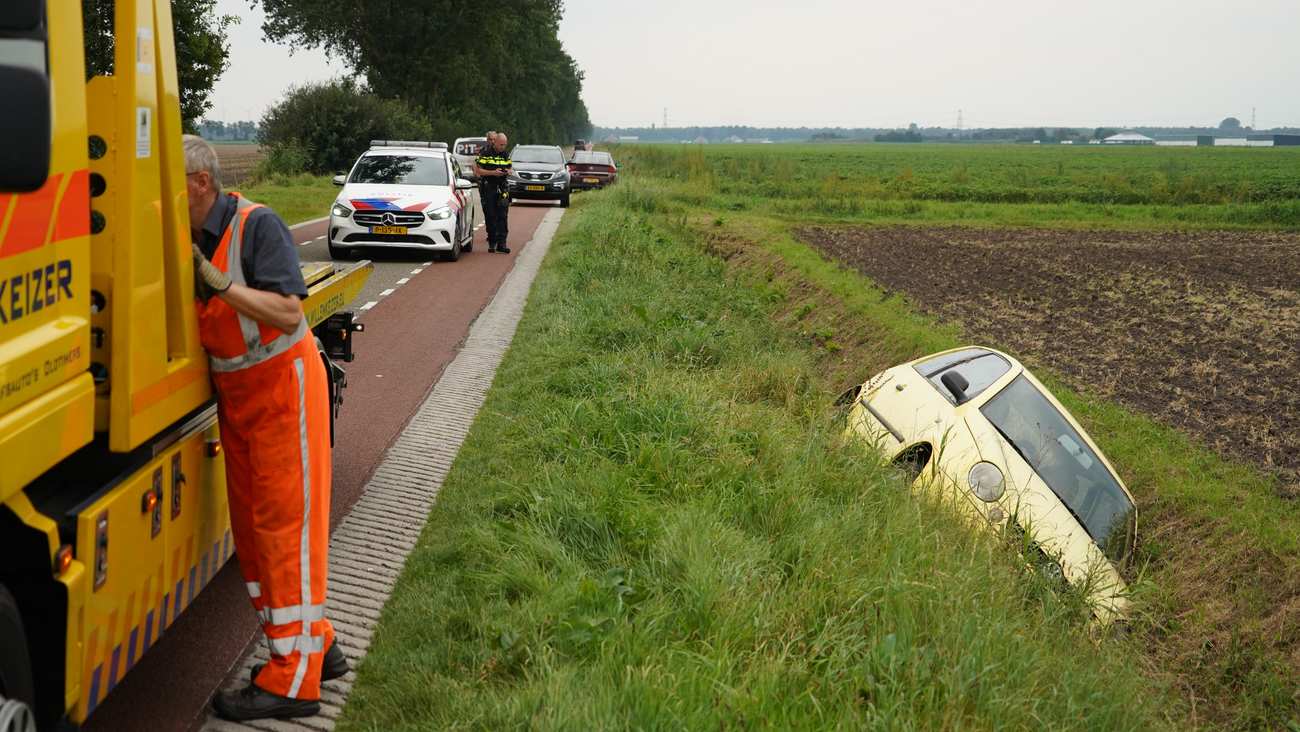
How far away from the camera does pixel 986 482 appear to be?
280 inches

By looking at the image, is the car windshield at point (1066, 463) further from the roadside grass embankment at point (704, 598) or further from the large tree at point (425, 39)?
the large tree at point (425, 39)

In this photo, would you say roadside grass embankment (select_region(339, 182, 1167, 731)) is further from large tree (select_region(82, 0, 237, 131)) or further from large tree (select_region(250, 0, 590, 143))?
large tree (select_region(250, 0, 590, 143))

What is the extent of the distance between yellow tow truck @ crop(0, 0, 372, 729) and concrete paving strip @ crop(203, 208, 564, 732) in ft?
2.12

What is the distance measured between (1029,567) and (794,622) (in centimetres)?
205

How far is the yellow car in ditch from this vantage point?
6523mm

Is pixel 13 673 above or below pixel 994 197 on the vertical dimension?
below

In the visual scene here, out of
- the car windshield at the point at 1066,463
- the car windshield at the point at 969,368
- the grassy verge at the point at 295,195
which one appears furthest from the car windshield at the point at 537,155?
the car windshield at the point at 1066,463

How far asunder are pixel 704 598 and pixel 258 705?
1677 millimetres

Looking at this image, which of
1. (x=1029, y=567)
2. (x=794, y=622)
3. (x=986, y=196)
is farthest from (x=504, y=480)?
(x=986, y=196)

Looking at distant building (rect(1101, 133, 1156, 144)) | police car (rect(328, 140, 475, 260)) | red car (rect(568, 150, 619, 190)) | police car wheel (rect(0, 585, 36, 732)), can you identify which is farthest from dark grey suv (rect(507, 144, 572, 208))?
distant building (rect(1101, 133, 1156, 144))

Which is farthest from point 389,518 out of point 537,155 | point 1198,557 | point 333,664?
point 537,155

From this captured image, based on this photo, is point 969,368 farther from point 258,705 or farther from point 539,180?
point 539,180

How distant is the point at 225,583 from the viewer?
17.9 ft

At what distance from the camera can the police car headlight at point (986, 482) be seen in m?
6.98
